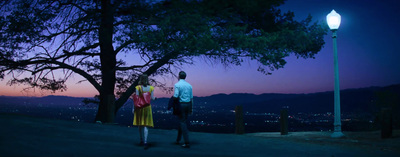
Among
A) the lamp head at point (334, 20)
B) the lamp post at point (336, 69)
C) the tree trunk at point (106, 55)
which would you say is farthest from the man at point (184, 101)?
the tree trunk at point (106, 55)

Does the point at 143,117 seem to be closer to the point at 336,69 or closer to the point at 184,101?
the point at 184,101

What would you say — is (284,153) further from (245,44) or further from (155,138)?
(245,44)

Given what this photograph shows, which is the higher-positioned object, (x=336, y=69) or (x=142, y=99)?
(x=336, y=69)

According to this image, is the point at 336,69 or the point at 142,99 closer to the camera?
the point at 142,99

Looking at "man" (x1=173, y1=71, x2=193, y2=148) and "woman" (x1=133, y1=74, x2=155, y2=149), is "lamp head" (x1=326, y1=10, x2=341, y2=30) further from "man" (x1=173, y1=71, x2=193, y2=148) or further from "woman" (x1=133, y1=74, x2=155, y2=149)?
"woman" (x1=133, y1=74, x2=155, y2=149)

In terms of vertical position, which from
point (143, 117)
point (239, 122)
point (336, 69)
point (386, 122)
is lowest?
point (239, 122)

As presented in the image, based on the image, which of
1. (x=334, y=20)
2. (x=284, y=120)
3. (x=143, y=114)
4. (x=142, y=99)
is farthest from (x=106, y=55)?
(x=334, y=20)

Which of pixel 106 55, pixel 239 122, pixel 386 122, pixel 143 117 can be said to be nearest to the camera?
pixel 143 117

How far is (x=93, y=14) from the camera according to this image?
15250 mm

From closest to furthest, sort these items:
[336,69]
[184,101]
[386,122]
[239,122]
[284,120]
→ 1. [184,101]
2. [386,122]
3. [336,69]
4. [239,122]
5. [284,120]

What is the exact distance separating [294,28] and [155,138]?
8.79m

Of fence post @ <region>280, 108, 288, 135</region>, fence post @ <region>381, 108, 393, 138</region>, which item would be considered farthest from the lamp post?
fence post @ <region>280, 108, 288, 135</region>

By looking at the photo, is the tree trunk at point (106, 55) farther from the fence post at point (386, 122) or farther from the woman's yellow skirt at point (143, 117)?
the fence post at point (386, 122)

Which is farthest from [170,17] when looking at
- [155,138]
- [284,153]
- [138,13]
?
[284,153]
